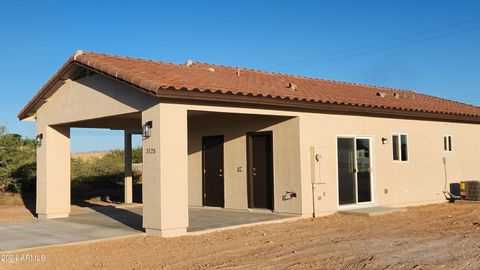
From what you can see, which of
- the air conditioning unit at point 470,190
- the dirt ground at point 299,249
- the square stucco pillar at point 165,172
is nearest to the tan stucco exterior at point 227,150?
the square stucco pillar at point 165,172

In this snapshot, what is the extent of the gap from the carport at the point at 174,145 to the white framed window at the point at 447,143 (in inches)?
287

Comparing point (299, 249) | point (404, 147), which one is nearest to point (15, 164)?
point (404, 147)

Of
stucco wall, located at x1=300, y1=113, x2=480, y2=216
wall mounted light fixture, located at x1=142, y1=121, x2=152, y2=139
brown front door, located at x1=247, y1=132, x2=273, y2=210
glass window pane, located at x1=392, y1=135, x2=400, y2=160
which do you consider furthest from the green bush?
glass window pane, located at x1=392, y1=135, x2=400, y2=160

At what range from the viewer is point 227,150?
1556 centimetres

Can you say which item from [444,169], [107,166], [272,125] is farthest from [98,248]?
[107,166]

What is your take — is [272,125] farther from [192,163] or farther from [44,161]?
[44,161]

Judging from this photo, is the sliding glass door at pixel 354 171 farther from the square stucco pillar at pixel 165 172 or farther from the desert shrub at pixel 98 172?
the desert shrub at pixel 98 172

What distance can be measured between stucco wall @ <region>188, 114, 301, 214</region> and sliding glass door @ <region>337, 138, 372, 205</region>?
1.71 meters

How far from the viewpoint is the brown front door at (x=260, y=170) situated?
14.5 metres

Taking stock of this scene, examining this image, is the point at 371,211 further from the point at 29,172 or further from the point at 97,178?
the point at 97,178

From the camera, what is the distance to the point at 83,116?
541 inches

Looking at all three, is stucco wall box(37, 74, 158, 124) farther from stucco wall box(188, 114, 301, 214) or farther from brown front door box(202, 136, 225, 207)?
brown front door box(202, 136, 225, 207)

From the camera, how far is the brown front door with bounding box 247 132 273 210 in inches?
571

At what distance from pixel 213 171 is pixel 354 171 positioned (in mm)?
4153
